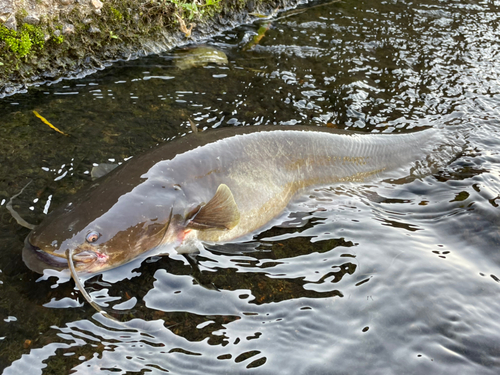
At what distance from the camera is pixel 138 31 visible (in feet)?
19.6

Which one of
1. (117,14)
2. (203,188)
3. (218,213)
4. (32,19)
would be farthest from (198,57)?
(218,213)

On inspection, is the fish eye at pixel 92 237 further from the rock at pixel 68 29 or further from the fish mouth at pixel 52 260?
the rock at pixel 68 29

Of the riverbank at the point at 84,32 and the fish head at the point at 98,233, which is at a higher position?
the riverbank at the point at 84,32

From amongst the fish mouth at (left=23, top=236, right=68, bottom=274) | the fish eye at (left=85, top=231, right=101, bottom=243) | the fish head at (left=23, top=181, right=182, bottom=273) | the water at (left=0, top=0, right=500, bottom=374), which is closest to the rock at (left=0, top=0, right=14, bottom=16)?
the water at (left=0, top=0, right=500, bottom=374)

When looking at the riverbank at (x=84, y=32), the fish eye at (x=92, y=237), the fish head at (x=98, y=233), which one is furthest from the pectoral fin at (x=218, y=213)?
the riverbank at (x=84, y=32)

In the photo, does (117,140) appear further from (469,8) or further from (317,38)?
(469,8)

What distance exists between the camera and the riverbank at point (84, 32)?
4875 millimetres

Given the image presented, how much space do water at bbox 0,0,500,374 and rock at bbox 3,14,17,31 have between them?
75 centimetres

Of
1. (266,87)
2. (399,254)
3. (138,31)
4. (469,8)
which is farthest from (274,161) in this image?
(469,8)

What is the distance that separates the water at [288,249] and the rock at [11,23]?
2.47 ft

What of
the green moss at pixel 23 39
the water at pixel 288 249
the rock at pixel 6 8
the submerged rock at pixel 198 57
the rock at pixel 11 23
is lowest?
the water at pixel 288 249

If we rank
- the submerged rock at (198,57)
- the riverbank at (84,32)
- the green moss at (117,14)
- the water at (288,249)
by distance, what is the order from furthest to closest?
the submerged rock at (198,57), the green moss at (117,14), the riverbank at (84,32), the water at (288,249)

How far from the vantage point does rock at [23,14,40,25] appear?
488 cm

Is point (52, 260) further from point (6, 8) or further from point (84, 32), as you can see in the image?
point (84, 32)
